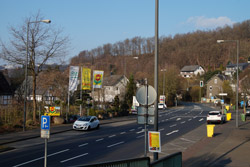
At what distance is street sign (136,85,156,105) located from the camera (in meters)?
9.39

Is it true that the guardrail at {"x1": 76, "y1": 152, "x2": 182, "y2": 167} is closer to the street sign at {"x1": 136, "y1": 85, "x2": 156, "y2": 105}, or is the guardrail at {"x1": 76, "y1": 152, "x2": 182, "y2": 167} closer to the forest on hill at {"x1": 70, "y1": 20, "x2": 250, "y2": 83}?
the street sign at {"x1": 136, "y1": 85, "x2": 156, "y2": 105}

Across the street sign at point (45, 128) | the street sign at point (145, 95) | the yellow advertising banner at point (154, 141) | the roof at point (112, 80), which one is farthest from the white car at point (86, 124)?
the roof at point (112, 80)

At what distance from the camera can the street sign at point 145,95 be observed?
9.39m

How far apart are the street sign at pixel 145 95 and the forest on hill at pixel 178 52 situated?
9575 cm

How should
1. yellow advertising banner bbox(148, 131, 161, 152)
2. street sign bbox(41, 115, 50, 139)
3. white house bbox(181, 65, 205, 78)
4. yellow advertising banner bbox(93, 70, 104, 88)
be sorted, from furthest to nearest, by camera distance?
1. white house bbox(181, 65, 205, 78)
2. yellow advertising banner bbox(93, 70, 104, 88)
3. street sign bbox(41, 115, 50, 139)
4. yellow advertising banner bbox(148, 131, 161, 152)

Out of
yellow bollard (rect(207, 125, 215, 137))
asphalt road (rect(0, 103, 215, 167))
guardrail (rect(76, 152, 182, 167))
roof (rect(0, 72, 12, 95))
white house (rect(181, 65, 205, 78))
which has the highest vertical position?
white house (rect(181, 65, 205, 78))

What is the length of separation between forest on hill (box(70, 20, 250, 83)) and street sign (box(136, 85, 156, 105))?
95753mm

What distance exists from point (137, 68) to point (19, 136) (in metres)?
84.4

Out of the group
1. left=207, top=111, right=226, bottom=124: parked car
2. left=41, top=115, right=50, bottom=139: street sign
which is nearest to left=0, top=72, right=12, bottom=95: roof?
left=207, top=111, right=226, bottom=124: parked car

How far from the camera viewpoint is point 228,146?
19.0 m

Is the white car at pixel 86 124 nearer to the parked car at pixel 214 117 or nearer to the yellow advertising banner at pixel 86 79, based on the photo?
the yellow advertising banner at pixel 86 79

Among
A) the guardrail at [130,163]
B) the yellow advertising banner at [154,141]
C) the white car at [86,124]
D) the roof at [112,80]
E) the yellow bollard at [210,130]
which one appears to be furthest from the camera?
the roof at [112,80]

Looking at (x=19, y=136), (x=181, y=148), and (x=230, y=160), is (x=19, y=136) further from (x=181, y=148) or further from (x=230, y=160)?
(x=230, y=160)

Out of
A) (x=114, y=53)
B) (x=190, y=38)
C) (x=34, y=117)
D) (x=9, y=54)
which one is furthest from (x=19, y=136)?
(x=190, y=38)
